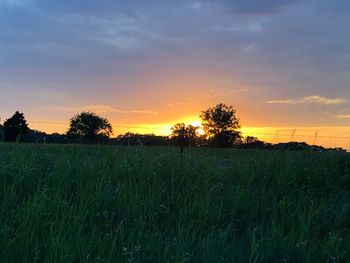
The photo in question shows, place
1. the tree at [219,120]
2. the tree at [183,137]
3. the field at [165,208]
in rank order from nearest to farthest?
the field at [165,208] → the tree at [183,137] → the tree at [219,120]

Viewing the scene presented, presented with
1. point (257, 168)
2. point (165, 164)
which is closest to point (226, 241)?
point (165, 164)

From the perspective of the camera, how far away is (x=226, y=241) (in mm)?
6426

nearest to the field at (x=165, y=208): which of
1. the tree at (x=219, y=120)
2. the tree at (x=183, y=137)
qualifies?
the tree at (x=183, y=137)

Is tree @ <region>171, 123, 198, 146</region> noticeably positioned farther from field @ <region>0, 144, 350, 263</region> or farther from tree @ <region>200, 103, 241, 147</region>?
tree @ <region>200, 103, 241, 147</region>

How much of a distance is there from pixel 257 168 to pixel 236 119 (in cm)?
7913

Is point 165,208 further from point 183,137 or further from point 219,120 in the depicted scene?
point 219,120

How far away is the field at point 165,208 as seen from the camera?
5.73 m

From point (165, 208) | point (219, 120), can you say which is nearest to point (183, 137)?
point (165, 208)

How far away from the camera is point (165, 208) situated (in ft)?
25.7

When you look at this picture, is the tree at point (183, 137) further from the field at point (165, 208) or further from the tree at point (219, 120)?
the tree at point (219, 120)

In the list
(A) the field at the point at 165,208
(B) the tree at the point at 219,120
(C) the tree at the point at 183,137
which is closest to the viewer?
(A) the field at the point at 165,208

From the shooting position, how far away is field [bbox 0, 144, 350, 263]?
5.73 m

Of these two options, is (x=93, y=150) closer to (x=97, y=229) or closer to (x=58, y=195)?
(x=58, y=195)

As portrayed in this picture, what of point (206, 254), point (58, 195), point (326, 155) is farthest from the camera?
point (326, 155)
